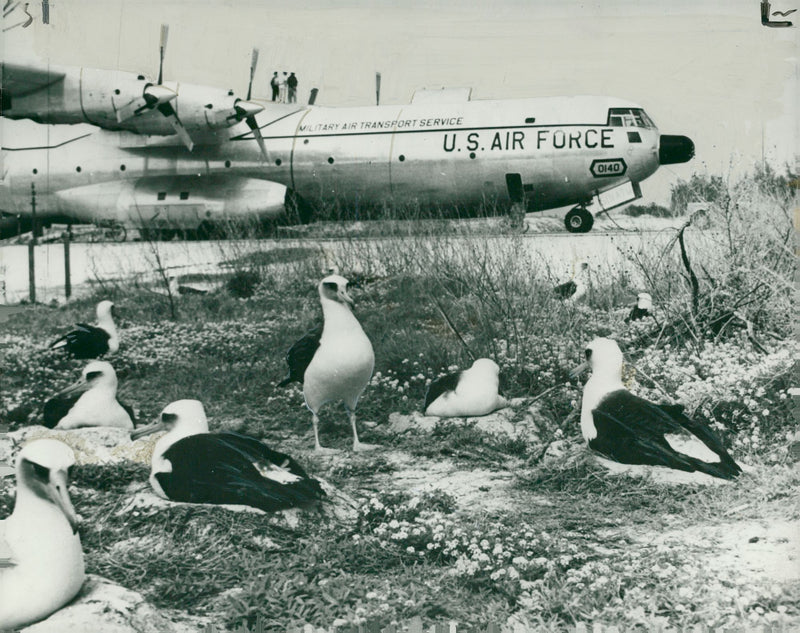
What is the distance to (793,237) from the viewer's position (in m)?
5.12

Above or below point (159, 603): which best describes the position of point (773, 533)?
above

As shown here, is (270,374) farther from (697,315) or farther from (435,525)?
(697,315)

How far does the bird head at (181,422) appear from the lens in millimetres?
4339

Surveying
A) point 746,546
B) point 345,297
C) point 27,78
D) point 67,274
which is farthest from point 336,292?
point 27,78

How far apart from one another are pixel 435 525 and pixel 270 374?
1.51 meters

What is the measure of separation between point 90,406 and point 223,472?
117 cm

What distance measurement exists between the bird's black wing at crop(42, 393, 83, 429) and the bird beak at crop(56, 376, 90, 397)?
0.08 feet

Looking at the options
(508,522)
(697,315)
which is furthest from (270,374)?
(697,315)

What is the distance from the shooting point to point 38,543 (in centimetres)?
380

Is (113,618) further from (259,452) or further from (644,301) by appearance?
(644,301)

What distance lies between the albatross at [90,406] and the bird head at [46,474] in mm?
983

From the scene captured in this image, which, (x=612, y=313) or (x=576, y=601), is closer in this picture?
(x=576, y=601)

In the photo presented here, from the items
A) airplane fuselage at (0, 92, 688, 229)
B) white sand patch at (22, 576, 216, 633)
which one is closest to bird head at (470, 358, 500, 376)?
airplane fuselage at (0, 92, 688, 229)

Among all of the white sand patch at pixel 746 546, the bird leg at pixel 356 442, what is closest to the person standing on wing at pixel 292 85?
the bird leg at pixel 356 442
